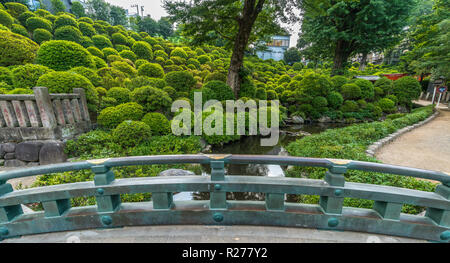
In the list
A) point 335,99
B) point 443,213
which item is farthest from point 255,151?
point 335,99

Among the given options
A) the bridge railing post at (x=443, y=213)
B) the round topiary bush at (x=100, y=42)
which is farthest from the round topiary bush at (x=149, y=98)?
the round topiary bush at (x=100, y=42)

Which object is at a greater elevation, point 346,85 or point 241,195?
point 346,85

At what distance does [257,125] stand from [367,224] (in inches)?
257

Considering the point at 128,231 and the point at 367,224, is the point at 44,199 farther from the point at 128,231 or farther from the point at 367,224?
the point at 367,224

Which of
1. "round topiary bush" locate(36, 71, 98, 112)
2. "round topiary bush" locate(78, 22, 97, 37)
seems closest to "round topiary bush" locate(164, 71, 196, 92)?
"round topiary bush" locate(36, 71, 98, 112)

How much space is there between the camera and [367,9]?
1108 cm

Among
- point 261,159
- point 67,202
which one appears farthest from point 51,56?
point 261,159

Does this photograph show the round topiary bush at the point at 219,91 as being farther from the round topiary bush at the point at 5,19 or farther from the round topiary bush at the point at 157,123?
the round topiary bush at the point at 5,19

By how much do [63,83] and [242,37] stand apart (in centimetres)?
660

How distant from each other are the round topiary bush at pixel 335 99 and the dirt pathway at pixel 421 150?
4.22 m

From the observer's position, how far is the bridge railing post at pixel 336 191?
147 cm

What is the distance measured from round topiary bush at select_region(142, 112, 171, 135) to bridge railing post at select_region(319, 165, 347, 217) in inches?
190

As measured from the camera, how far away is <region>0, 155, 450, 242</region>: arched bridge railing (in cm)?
146

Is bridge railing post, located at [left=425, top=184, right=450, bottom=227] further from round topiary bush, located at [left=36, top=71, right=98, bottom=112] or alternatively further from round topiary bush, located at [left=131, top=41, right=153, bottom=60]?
round topiary bush, located at [left=131, top=41, right=153, bottom=60]
